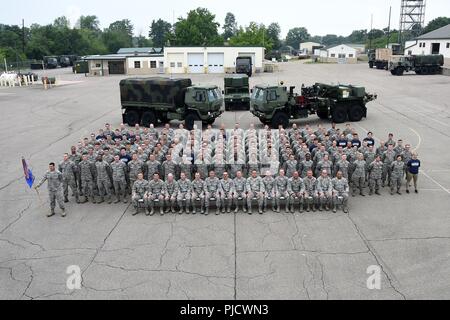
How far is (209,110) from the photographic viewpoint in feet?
64.0

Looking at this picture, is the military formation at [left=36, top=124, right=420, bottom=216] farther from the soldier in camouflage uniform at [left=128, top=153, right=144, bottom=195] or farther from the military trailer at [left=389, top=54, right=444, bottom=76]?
the military trailer at [left=389, top=54, right=444, bottom=76]

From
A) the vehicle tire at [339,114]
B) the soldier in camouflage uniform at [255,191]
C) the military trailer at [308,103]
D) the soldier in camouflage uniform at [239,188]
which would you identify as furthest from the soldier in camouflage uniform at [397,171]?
the vehicle tire at [339,114]

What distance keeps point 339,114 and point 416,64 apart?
27.4 metres

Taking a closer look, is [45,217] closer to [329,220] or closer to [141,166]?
[141,166]

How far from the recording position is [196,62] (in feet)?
168

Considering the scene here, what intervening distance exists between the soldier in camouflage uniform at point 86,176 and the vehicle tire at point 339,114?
1321 cm

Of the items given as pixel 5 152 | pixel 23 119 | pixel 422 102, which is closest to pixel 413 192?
pixel 5 152

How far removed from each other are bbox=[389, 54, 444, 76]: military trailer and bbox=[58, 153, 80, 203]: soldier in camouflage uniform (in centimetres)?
3917

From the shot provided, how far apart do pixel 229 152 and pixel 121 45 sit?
89.3 metres

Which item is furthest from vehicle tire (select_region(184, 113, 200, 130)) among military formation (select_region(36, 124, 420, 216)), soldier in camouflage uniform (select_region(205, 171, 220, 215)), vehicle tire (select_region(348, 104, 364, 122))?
soldier in camouflage uniform (select_region(205, 171, 220, 215))

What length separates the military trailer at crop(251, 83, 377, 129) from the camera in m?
19.5

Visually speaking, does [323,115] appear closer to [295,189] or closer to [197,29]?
[295,189]

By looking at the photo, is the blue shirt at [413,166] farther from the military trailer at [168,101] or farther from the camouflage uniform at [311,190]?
the military trailer at [168,101]

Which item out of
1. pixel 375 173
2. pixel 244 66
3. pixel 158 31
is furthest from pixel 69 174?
pixel 158 31
